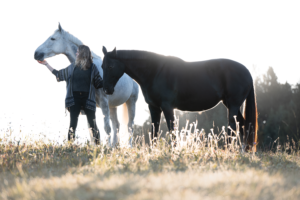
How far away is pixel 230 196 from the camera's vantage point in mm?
2568

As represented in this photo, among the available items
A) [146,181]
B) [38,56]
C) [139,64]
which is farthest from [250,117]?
[38,56]

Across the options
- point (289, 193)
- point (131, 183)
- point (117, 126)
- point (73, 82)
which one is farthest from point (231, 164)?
point (117, 126)

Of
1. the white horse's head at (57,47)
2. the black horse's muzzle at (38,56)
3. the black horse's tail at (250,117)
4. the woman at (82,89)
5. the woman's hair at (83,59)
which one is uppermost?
the white horse's head at (57,47)

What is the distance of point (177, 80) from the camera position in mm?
5879

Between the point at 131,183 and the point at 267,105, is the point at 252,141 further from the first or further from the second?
the point at 267,105

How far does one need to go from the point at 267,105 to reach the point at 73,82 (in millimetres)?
38744

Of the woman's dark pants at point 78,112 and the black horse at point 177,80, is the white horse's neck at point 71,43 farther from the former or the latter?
the black horse at point 177,80

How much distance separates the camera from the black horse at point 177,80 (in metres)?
5.82

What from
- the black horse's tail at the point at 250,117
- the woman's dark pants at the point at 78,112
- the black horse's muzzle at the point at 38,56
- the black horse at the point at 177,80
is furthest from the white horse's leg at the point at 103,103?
the black horse's tail at the point at 250,117

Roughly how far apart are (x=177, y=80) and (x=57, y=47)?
3.75 meters

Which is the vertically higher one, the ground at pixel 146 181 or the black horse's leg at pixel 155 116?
the black horse's leg at pixel 155 116

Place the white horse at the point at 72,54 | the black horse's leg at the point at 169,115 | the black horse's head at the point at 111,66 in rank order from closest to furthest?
the black horse's leg at the point at 169,115 → the black horse's head at the point at 111,66 → the white horse at the point at 72,54

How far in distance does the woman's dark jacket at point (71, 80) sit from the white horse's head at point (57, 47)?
3.77ft

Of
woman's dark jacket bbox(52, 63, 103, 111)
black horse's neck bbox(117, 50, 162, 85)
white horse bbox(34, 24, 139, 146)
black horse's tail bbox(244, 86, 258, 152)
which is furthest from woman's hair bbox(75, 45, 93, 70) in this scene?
black horse's tail bbox(244, 86, 258, 152)
